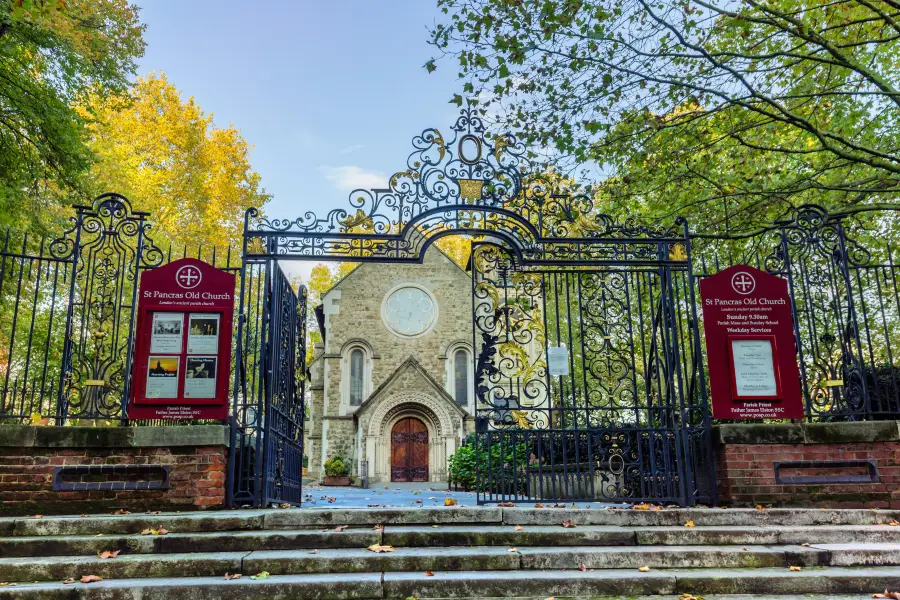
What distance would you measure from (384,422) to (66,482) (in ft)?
56.2

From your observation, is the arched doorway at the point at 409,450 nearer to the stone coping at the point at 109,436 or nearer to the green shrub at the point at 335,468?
the green shrub at the point at 335,468

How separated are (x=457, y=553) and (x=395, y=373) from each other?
18.4 m

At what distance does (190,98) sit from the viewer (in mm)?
21828

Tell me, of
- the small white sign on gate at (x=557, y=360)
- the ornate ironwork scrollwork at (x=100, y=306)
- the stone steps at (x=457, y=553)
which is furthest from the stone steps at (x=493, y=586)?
the small white sign on gate at (x=557, y=360)

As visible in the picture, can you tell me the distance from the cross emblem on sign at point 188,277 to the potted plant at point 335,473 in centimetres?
1646

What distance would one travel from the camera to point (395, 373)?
23516 mm

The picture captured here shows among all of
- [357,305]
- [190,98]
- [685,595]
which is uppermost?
[190,98]

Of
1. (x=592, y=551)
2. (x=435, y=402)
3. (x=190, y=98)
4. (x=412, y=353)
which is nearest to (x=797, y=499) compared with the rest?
(x=592, y=551)

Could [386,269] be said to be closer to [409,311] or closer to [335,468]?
[409,311]

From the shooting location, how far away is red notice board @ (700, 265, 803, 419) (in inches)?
283

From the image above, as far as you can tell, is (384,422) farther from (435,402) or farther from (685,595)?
(685,595)

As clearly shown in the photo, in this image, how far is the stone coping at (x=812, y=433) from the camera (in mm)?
6898

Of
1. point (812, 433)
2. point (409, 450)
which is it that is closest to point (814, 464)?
point (812, 433)

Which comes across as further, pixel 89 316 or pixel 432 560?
pixel 89 316
